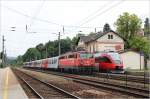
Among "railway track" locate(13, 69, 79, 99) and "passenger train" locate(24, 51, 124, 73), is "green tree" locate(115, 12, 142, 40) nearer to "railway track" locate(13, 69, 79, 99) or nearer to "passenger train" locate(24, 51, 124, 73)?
"passenger train" locate(24, 51, 124, 73)

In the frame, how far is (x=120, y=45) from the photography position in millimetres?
86062

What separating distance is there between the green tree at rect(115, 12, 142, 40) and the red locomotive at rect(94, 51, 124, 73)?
55.5 m

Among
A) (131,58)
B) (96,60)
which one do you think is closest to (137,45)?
(131,58)

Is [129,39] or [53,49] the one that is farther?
[53,49]

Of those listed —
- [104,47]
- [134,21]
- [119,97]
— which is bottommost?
[119,97]

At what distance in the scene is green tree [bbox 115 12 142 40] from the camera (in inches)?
3939

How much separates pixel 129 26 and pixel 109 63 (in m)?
58.0

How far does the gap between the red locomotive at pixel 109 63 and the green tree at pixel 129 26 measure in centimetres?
5554

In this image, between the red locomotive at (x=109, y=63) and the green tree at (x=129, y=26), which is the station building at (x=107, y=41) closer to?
the green tree at (x=129, y=26)

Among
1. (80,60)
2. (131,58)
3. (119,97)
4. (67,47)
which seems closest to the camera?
(119,97)

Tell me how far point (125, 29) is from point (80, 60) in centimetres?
5796

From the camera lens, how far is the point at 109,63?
4391cm

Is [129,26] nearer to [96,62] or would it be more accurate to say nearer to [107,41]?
[107,41]

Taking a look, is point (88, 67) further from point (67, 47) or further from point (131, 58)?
point (67, 47)
